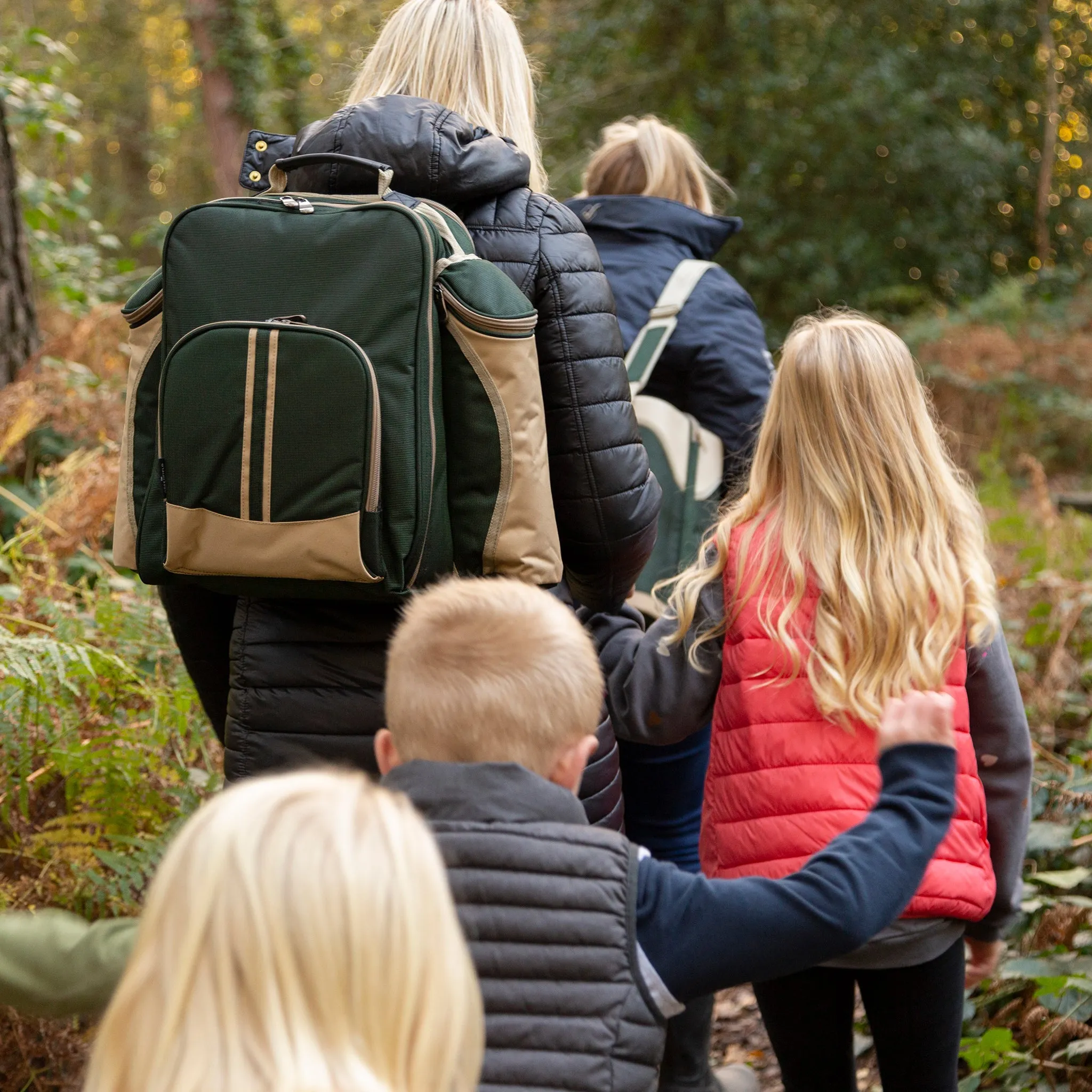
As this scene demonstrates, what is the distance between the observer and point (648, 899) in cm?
159

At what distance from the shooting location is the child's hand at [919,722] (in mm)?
1669

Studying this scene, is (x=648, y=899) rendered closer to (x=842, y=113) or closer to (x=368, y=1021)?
(x=368, y=1021)

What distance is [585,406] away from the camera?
227 centimetres

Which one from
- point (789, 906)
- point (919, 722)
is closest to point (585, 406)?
point (919, 722)

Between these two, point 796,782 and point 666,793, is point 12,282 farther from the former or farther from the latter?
point 796,782

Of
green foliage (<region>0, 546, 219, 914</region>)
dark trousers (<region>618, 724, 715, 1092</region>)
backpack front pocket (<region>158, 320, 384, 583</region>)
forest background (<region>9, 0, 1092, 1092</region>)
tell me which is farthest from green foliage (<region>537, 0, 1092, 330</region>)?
backpack front pocket (<region>158, 320, 384, 583</region>)

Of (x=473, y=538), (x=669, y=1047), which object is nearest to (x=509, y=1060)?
(x=473, y=538)

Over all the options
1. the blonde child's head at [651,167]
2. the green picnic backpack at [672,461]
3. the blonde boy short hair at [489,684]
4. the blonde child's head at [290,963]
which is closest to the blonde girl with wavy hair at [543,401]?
the blonde boy short hair at [489,684]

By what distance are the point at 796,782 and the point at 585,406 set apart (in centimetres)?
77

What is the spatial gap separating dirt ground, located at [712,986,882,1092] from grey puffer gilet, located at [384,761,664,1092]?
1924 millimetres

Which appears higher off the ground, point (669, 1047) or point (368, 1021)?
point (368, 1021)

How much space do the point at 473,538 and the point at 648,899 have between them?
2.57ft

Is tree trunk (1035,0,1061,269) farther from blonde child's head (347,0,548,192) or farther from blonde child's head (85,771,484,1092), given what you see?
blonde child's head (85,771,484,1092)

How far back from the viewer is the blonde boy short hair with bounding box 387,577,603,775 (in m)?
1.65
